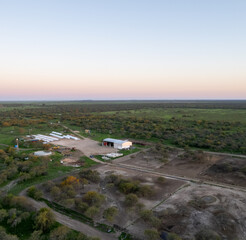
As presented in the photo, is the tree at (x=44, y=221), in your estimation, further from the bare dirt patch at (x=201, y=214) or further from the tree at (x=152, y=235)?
the tree at (x=152, y=235)

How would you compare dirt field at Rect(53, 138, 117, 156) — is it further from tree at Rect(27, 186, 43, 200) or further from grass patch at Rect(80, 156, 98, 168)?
tree at Rect(27, 186, 43, 200)

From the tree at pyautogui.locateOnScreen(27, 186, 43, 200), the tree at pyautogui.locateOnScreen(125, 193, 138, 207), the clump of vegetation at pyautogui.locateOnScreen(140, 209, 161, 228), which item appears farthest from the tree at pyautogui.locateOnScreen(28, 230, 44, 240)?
the clump of vegetation at pyautogui.locateOnScreen(140, 209, 161, 228)

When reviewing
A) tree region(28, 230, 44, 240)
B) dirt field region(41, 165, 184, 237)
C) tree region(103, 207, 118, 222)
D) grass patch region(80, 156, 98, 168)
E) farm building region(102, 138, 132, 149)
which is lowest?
dirt field region(41, 165, 184, 237)

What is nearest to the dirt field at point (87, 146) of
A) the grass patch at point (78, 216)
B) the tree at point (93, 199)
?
the tree at point (93, 199)

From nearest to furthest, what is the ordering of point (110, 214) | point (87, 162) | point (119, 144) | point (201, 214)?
point (110, 214), point (201, 214), point (87, 162), point (119, 144)

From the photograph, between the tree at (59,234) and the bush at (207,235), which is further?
the tree at (59,234)

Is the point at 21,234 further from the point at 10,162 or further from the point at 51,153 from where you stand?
the point at 51,153

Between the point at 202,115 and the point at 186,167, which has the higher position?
the point at 202,115

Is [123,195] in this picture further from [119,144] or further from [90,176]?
[119,144]

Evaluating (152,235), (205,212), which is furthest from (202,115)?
(152,235)
